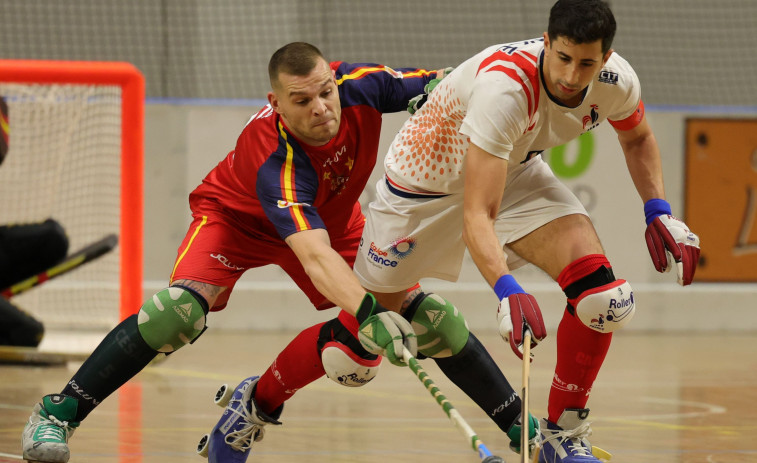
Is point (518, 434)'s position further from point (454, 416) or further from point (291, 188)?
point (291, 188)

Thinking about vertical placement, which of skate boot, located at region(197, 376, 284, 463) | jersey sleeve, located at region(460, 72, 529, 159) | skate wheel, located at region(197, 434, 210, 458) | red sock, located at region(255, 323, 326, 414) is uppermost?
jersey sleeve, located at region(460, 72, 529, 159)

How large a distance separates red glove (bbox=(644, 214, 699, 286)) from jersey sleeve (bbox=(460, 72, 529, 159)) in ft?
2.03

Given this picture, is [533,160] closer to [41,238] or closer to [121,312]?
[121,312]

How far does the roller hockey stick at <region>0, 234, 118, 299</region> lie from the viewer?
6.54 metres

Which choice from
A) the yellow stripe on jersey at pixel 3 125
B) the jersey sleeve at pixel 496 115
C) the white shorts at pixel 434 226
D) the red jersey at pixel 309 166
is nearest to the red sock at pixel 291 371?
the white shorts at pixel 434 226

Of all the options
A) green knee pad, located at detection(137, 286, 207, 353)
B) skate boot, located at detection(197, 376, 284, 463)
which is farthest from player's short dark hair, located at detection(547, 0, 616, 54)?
skate boot, located at detection(197, 376, 284, 463)

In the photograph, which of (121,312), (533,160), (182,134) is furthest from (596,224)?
(533,160)

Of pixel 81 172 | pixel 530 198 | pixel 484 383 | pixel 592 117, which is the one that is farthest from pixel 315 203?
pixel 81 172

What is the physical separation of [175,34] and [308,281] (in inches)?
216

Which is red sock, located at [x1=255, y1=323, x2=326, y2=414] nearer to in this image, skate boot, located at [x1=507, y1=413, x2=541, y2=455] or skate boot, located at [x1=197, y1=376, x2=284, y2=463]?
skate boot, located at [x1=197, y1=376, x2=284, y2=463]

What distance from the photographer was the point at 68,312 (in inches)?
291

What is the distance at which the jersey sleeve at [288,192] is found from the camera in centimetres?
335

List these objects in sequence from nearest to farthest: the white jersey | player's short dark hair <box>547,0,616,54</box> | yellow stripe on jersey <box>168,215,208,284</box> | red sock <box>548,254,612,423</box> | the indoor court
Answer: player's short dark hair <box>547,0,616,54</box>
the white jersey
red sock <box>548,254,612,423</box>
yellow stripe on jersey <box>168,215,208,284</box>
the indoor court

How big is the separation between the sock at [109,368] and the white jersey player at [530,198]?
747 millimetres
